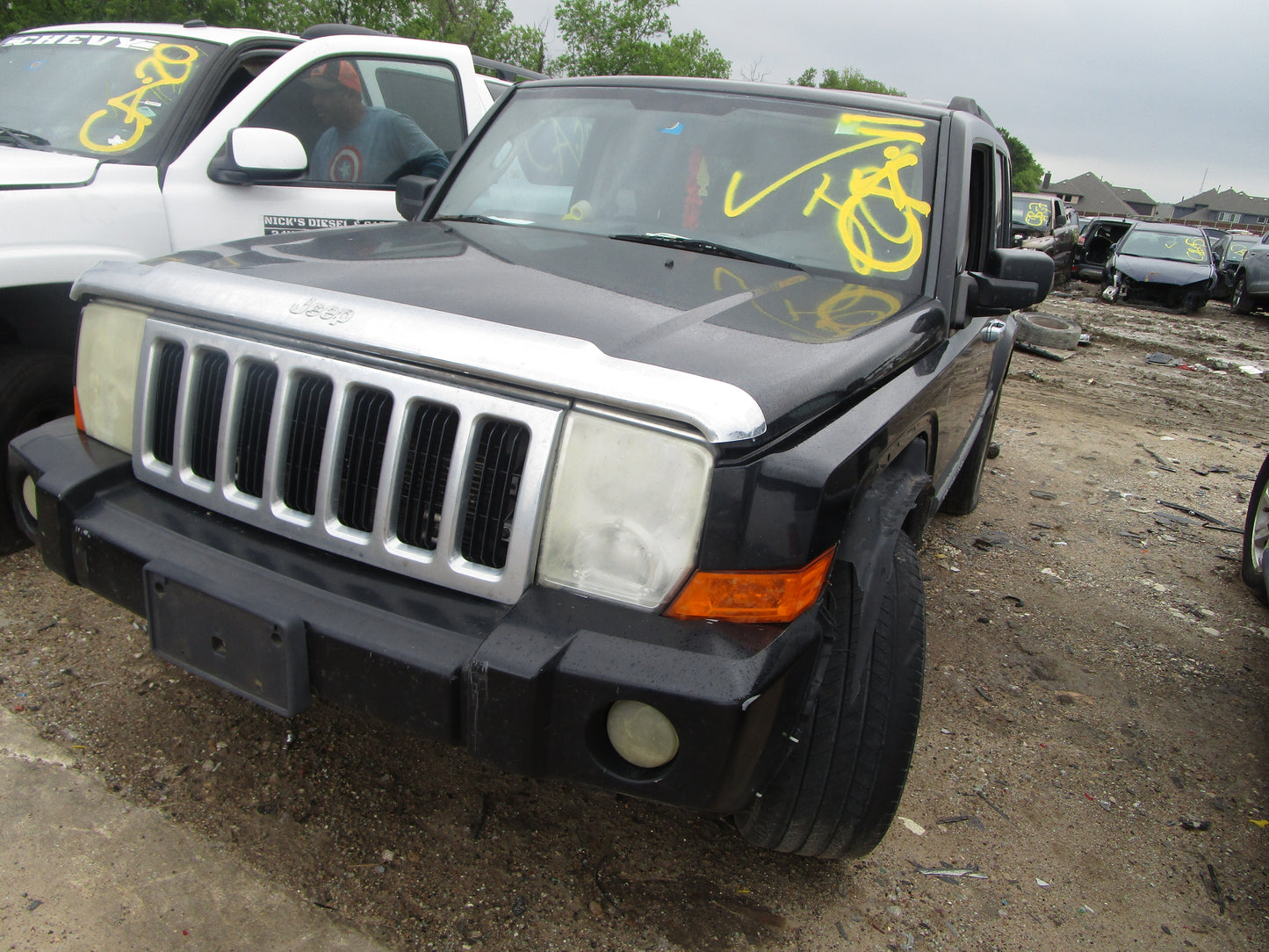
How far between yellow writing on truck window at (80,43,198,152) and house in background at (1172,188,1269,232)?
357 feet

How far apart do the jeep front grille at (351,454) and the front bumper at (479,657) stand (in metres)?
0.07

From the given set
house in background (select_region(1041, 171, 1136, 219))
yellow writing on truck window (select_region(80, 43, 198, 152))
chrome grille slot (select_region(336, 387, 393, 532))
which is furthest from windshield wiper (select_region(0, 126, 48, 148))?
house in background (select_region(1041, 171, 1136, 219))

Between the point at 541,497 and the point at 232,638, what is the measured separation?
679 millimetres

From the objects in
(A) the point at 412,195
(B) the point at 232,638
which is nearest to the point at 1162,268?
(A) the point at 412,195

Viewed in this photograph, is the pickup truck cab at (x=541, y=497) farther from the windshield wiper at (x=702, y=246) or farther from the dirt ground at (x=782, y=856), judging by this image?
the dirt ground at (x=782, y=856)

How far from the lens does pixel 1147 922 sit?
2105 millimetres

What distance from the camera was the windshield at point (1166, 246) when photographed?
16.3m

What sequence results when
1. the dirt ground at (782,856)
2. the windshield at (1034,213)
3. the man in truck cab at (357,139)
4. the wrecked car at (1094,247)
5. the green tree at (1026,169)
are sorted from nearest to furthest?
the dirt ground at (782,856)
the man in truck cab at (357,139)
the windshield at (1034,213)
the wrecked car at (1094,247)
the green tree at (1026,169)

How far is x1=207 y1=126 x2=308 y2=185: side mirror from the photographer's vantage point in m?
3.23

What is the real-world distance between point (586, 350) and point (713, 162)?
1344mm

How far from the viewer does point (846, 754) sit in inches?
69.6

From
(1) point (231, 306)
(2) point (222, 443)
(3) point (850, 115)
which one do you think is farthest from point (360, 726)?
(3) point (850, 115)

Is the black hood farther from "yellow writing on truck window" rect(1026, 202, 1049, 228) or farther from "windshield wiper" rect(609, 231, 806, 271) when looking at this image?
"yellow writing on truck window" rect(1026, 202, 1049, 228)

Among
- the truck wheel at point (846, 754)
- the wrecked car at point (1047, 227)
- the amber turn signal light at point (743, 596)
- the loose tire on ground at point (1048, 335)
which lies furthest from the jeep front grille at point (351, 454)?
the wrecked car at point (1047, 227)
